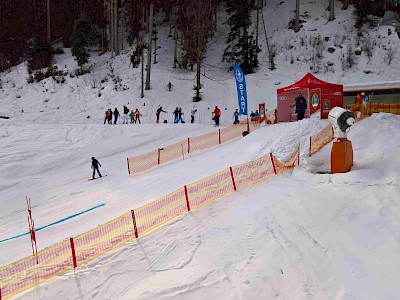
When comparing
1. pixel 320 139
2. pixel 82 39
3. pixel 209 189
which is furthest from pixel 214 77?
pixel 209 189

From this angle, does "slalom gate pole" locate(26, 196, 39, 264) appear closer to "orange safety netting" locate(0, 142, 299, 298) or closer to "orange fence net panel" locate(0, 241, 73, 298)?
"orange fence net panel" locate(0, 241, 73, 298)

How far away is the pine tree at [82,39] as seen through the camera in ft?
128

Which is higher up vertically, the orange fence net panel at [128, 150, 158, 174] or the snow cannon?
the snow cannon

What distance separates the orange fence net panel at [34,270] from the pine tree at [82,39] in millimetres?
35502

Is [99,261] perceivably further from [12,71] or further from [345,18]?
[12,71]

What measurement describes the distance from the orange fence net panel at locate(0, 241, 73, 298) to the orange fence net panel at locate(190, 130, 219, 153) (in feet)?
37.2

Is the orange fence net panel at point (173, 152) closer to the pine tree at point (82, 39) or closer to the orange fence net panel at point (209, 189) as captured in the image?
the orange fence net panel at point (209, 189)

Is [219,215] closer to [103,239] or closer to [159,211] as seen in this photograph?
[159,211]

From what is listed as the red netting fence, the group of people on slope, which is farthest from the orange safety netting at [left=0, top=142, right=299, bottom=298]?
the group of people on slope

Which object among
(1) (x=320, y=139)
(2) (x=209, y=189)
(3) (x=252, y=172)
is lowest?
(2) (x=209, y=189)

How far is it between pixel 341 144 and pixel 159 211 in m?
5.18

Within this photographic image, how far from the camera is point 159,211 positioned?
8672mm

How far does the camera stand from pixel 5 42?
47.4 m

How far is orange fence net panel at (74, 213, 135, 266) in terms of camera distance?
277 inches
